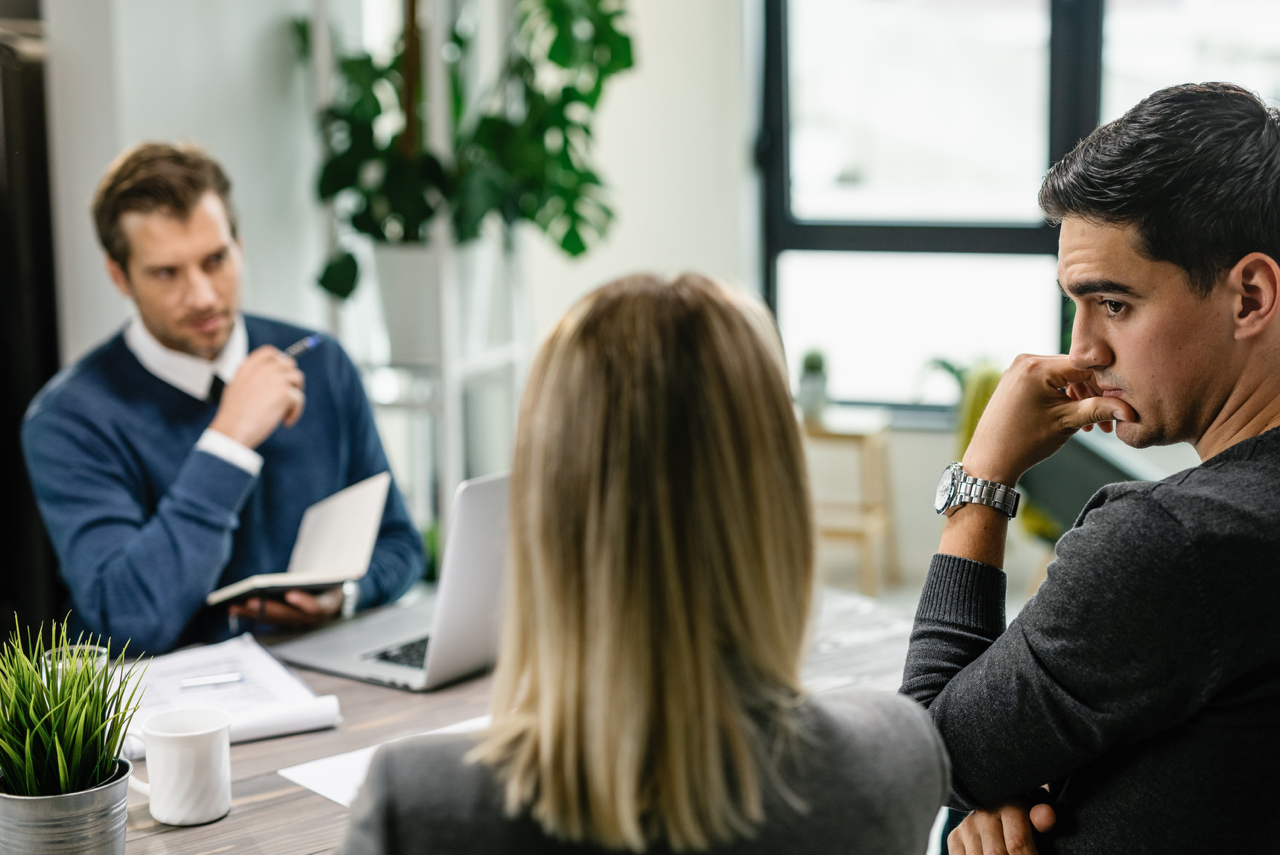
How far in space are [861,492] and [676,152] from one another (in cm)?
141

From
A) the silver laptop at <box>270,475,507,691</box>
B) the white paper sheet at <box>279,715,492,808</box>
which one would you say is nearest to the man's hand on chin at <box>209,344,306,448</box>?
the silver laptop at <box>270,475,507,691</box>

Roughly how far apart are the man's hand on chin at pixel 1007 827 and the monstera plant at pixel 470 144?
2.18 m

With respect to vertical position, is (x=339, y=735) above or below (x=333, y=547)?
below

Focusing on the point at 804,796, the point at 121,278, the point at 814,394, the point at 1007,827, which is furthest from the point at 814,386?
the point at 804,796

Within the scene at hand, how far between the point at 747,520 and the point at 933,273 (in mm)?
3888

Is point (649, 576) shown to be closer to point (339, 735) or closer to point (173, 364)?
point (339, 735)

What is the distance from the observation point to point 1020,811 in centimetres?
105

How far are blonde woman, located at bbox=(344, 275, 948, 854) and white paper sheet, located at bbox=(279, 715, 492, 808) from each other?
1.72 feet

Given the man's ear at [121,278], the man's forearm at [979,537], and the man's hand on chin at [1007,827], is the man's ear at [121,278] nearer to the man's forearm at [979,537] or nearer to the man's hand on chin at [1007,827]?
the man's forearm at [979,537]

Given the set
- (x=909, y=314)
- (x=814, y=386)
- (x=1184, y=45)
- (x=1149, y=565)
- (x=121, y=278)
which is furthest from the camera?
(x=909, y=314)

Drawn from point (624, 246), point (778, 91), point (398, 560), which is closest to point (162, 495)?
point (398, 560)

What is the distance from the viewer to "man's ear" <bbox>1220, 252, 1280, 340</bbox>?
987 millimetres

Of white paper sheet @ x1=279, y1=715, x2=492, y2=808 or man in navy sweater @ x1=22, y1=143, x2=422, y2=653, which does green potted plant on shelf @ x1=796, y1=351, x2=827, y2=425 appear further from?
white paper sheet @ x1=279, y1=715, x2=492, y2=808

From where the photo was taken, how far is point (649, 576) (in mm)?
724
